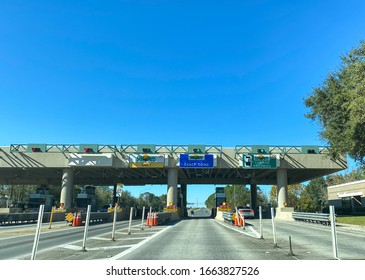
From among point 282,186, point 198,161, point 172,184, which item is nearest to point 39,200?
point 172,184

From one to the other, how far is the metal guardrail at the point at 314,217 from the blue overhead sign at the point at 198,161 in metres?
12.2

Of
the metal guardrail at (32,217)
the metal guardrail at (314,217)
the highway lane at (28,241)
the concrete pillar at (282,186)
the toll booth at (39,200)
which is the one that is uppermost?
the concrete pillar at (282,186)

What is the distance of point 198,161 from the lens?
142 ft

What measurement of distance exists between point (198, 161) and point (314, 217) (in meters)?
17.9

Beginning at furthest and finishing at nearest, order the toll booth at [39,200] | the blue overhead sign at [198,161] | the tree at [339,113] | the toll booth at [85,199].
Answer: the toll booth at [85,199] < the toll booth at [39,200] < the blue overhead sign at [198,161] < the tree at [339,113]

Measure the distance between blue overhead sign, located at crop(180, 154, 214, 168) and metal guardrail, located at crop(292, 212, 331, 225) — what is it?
12.2m

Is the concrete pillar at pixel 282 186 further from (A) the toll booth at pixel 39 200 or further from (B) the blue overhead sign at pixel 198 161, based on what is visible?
(A) the toll booth at pixel 39 200

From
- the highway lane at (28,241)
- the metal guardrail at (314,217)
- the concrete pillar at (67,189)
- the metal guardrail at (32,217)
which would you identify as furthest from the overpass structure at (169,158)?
the highway lane at (28,241)

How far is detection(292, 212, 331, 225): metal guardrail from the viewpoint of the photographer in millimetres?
25631

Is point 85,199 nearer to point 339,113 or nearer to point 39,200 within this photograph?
point 39,200

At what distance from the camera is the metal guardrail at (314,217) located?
1009 inches
